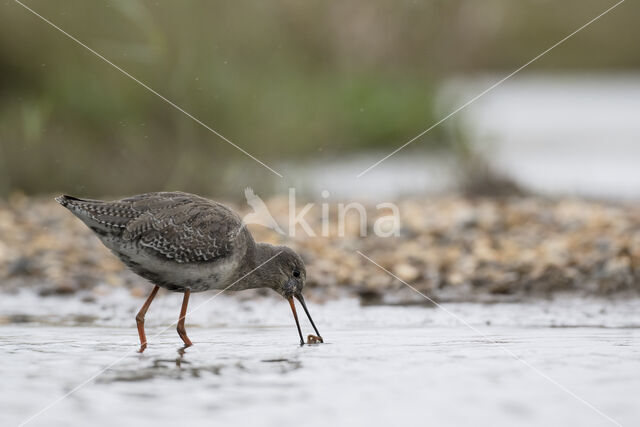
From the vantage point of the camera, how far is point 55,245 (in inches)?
492

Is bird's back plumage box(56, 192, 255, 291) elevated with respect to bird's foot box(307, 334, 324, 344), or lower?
elevated

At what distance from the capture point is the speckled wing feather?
816 cm

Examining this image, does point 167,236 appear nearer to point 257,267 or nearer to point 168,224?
point 168,224

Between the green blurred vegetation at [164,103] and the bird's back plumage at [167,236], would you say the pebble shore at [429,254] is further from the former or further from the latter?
the bird's back plumage at [167,236]

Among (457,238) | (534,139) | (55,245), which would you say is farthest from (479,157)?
(534,139)

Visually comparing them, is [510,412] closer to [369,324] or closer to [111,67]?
[369,324]

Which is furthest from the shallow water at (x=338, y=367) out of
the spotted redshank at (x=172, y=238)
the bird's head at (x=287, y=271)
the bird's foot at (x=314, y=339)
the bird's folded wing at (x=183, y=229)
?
the bird's folded wing at (x=183, y=229)

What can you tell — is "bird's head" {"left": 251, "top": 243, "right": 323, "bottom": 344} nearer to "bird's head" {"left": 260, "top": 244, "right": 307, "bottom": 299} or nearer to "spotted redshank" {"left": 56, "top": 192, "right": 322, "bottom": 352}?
"bird's head" {"left": 260, "top": 244, "right": 307, "bottom": 299}

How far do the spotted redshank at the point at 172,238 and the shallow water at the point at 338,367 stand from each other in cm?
53

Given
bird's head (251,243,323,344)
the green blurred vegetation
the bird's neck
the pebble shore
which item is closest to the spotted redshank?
the bird's neck

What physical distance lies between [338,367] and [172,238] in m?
1.98

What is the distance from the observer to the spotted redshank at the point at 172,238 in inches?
322

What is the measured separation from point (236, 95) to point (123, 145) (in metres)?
2.12

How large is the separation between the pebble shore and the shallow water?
0.77 meters
